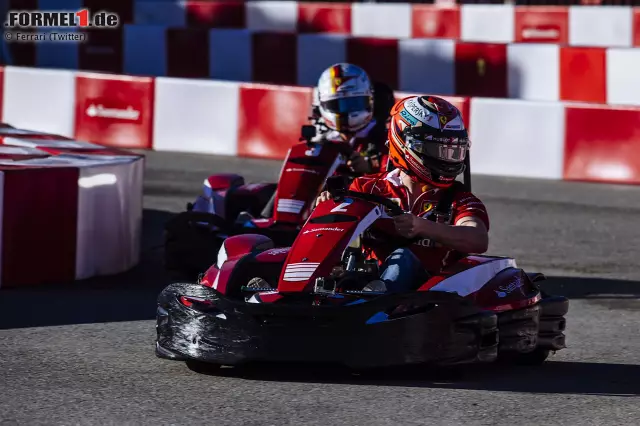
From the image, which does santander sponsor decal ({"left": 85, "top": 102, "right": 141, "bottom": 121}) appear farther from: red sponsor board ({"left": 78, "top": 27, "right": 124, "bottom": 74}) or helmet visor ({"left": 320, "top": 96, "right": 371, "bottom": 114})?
helmet visor ({"left": 320, "top": 96, "right": 371, "bottom": 114})

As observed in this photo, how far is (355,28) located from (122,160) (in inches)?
548

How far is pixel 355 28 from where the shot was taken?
2214 cm

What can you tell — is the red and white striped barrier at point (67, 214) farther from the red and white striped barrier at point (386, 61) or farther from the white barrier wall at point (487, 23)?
the white barrier wall at point (487, 23)

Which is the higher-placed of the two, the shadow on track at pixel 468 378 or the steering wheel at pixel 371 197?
the steering wheel at pixel 371 197

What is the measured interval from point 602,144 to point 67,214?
19.4ft

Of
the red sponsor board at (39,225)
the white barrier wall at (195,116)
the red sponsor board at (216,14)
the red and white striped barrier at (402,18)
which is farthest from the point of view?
the red sponsor board at (216,14)

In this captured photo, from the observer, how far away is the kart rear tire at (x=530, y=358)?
20.3 feet

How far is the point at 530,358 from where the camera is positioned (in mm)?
6227

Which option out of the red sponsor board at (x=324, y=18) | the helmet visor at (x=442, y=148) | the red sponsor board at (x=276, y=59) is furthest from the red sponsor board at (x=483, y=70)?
the helmet visor at (x=442, y=148)

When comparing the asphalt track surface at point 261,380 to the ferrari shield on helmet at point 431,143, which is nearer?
the asphalt track surface at point 261,380

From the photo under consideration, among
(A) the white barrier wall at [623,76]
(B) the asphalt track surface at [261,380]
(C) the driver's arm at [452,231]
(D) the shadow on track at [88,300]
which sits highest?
(A) the white barrier wall at [623,76]

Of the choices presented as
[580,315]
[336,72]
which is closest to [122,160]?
[336,72]

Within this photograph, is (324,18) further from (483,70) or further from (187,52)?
(483,70)

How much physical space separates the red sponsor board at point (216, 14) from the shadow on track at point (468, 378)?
17.1 metres
